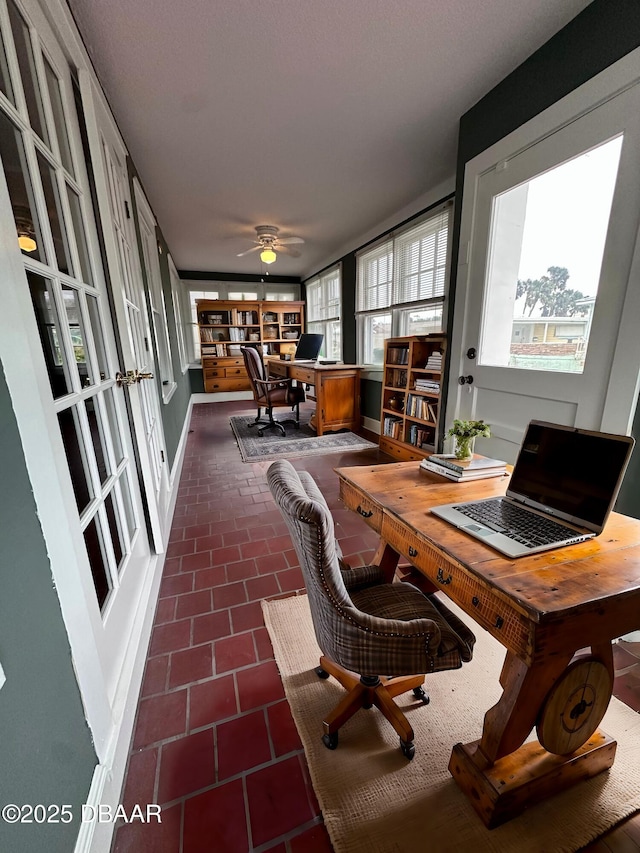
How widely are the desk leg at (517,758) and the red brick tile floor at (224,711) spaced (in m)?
0.15

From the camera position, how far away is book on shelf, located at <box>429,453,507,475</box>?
1.36 metres

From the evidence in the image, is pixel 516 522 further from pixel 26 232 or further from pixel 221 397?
pixel 221 397

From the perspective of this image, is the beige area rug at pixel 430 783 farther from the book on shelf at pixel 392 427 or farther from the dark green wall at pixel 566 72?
the book on shelf at pixel 392 427

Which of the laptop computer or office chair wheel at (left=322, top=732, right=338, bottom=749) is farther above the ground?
the laptop computer

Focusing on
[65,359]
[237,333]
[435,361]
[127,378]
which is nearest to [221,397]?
[237,333]

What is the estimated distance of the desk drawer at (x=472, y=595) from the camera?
29.0 inches

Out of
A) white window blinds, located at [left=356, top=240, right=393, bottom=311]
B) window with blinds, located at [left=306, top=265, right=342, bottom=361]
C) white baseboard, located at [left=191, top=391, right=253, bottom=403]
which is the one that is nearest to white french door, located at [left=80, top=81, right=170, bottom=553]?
white window blinds, located at [left=356, top=240, right=393, bottom=311]

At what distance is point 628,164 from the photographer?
1403mm

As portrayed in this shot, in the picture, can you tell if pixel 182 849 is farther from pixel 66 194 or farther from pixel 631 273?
pixel 631 273

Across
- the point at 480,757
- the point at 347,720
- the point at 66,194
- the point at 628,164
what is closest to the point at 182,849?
the point at 347,720

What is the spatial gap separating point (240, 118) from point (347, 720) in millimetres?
3274

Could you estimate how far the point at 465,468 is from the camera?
4.44ft

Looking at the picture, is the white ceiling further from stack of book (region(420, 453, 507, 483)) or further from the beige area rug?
the beige area rug

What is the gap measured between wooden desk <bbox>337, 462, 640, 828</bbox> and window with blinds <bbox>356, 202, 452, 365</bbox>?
3.02 metres
